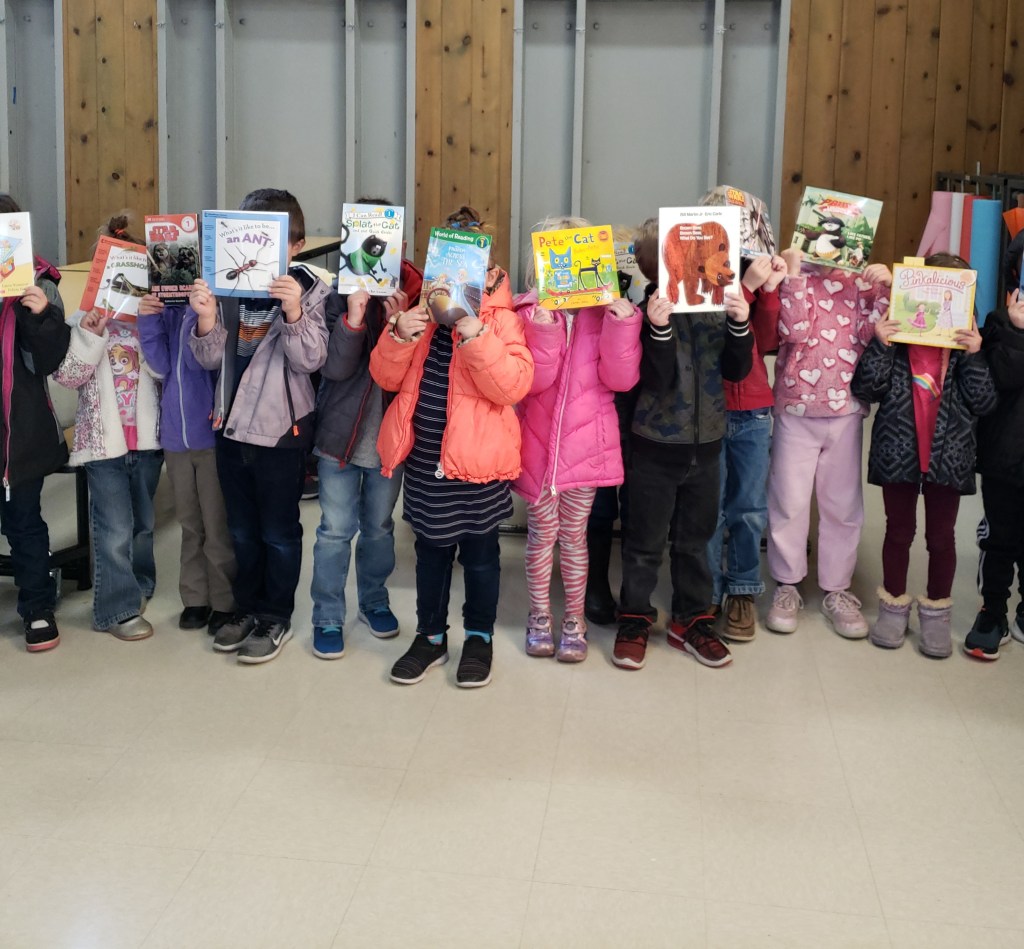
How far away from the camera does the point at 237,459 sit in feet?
10.8

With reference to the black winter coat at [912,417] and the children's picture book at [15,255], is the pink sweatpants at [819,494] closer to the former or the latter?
the black winter coat at [912,417]

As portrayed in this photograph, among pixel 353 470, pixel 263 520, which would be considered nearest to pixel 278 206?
pixel 353 470

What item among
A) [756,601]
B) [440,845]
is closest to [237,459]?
[440,845]

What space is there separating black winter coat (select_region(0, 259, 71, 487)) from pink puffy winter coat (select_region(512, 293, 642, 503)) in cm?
120

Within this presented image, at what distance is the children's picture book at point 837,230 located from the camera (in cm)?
321

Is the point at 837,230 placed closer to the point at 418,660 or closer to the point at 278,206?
the point at 278,206

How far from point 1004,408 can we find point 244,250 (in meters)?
2.00

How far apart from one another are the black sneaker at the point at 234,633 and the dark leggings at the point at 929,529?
1785mm

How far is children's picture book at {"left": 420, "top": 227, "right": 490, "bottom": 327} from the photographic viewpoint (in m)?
2.91

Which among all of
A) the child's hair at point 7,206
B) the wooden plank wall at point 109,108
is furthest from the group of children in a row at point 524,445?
the wooden plank wall at point 109,108

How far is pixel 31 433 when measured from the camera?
329cm

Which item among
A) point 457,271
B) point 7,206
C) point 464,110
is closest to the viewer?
point 457,271

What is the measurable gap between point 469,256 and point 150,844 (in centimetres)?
146

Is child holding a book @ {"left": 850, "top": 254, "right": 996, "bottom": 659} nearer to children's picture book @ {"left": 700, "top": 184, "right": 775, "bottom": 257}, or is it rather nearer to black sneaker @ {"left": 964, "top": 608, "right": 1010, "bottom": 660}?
black sneaker @ {"left": 964, "top": 608, "right": 1010, "bottom": 660}
